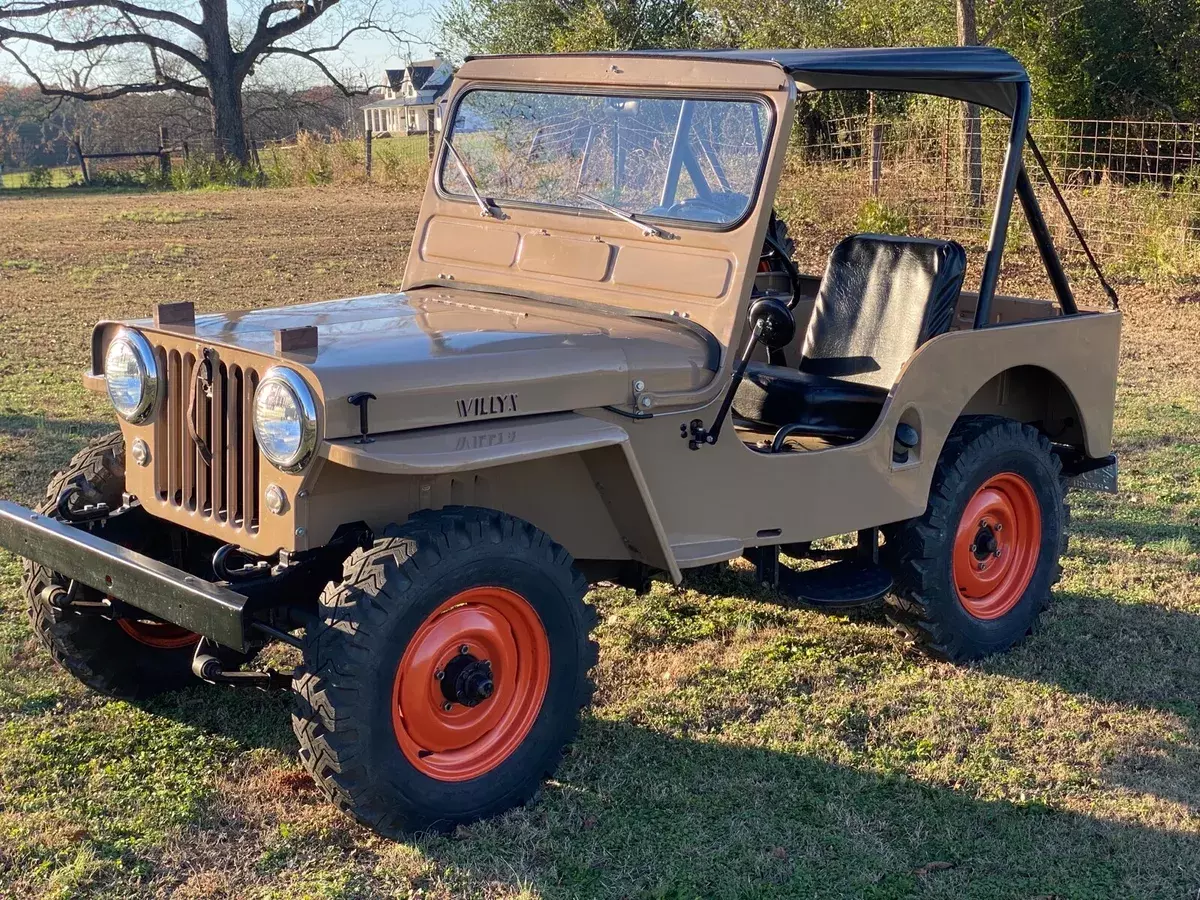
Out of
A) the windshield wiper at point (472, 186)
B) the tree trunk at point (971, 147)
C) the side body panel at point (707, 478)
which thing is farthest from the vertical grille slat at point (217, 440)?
the tree trunk at point (971, 147)

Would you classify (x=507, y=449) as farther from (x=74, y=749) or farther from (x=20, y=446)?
(x=20, y=446)

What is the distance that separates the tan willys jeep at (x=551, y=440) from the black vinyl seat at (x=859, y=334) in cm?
1

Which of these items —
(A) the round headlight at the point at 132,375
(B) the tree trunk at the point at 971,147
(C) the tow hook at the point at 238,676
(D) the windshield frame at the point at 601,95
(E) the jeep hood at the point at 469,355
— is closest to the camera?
(E) the jeep hood at the point at 469,355

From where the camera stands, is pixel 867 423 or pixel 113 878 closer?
pixel 113 878

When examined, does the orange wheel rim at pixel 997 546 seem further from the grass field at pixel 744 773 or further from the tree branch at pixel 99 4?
the tree branch at pixel 99 4

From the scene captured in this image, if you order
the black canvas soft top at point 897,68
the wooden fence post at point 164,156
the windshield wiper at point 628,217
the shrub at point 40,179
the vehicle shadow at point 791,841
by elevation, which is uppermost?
the wooden fence post at point 164,156

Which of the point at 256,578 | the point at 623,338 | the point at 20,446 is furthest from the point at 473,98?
the point at 20,446

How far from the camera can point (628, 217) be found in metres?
4.40

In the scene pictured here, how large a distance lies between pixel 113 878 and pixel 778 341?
237cm

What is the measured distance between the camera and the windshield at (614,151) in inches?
168

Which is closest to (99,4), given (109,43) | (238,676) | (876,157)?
(109,43)

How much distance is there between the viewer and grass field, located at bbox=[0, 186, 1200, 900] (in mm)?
3434

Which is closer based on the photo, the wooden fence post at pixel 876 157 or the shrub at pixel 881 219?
the shrub at pixel 881 219

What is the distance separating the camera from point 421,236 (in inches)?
194
